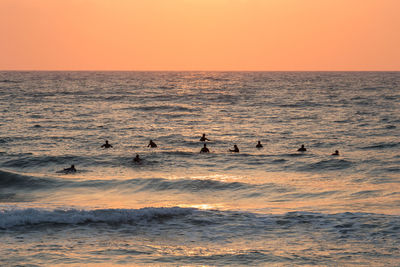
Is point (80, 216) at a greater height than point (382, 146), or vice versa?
point (382, 146)

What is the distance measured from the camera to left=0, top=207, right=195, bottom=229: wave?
17.9 m

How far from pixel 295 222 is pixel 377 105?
61162 mm

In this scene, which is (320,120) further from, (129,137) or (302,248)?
(302,248)

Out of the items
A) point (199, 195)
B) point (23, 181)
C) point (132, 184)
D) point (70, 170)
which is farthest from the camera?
point (70, 170)

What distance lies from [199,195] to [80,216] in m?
6.99

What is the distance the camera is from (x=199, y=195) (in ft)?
78.6

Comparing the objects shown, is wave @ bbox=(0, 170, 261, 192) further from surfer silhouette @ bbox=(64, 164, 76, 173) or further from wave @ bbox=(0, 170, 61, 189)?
surfer silhouette @ bbox=(64, 164, 76, 173)

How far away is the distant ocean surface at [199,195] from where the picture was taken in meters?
15.1

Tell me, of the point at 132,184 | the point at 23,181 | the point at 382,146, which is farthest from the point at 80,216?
the point at 382,146

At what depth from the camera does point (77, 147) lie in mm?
38875

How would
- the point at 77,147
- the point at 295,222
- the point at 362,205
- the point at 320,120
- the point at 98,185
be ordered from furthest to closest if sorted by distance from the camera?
the point at 320,120 → the point at 77,147 → the point at 98,185 → the point at 362,205 → the point at 295,222

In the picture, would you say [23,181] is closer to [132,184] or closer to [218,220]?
[132,184]

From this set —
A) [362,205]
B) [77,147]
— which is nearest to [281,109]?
[77,147]

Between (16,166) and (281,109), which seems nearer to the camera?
(16,166)
